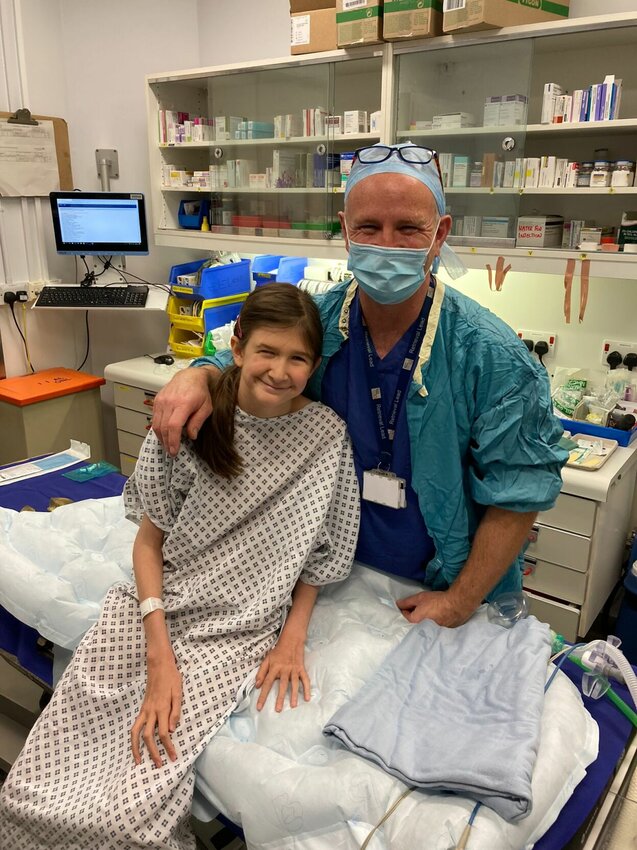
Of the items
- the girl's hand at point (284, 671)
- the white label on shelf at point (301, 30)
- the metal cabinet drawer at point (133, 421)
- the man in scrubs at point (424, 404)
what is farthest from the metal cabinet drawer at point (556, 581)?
the white label on shelf at point (301, 30)

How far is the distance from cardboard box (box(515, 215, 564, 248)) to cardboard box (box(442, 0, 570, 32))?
635 mm

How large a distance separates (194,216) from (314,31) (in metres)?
1.14

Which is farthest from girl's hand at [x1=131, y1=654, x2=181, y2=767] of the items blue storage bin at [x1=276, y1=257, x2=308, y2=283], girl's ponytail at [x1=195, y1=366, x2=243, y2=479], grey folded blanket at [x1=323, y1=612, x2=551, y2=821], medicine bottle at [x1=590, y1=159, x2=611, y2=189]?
blue storage bin at [x1=276, y1=257, x2=308, y2=283]

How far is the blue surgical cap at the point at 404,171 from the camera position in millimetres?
1254

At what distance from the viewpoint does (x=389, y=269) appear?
4.17 feet

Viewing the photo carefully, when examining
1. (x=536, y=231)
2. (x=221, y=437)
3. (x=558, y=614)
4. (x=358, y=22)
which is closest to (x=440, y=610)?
(x=221, y=437)

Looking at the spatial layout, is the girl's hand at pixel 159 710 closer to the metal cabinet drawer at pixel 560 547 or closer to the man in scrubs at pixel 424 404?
the man in scrubs at pixel 424 404

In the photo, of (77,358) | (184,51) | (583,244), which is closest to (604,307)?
(583,244)

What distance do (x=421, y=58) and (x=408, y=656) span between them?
2207mm

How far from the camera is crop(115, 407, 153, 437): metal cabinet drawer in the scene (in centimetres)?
345

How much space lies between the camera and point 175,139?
340 centimetres

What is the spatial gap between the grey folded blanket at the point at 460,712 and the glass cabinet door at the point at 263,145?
2.09m

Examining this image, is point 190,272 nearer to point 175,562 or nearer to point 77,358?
point 77,358

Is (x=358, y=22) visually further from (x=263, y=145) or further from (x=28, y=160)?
(x=28, y=160)
